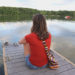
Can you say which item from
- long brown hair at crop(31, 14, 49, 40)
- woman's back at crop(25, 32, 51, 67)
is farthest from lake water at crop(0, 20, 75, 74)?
long brown hair at crop(31, 14, 49, 40)

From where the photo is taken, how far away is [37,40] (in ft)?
7.45

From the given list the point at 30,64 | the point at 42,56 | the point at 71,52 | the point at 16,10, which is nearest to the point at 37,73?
the point at 30,64

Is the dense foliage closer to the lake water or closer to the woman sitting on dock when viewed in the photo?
the lake water

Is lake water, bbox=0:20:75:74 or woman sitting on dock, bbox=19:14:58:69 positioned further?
lake water, bbox=0:20:75:74

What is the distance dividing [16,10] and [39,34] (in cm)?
5628

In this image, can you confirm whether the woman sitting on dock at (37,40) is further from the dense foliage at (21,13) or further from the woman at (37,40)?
the dense foliage at (21,13)

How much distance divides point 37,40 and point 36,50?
0.73 ft

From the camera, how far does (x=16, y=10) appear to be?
183 feet

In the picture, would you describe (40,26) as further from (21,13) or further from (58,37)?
(21,13)

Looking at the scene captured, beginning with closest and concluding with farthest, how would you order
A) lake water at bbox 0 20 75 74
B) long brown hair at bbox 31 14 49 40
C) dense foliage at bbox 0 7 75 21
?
long brown hair at bbox 31 14 49 40
lake water at bbox 0 20 75 74
dense foliage at bbox 0 7 75 21

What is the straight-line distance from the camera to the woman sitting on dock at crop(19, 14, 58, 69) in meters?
2.26

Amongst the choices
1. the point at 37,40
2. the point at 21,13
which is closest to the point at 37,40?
the point at 37,40

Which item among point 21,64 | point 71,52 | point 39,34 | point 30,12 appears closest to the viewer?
point 39,34

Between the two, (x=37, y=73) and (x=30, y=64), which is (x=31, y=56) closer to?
(x=30, y=64)
